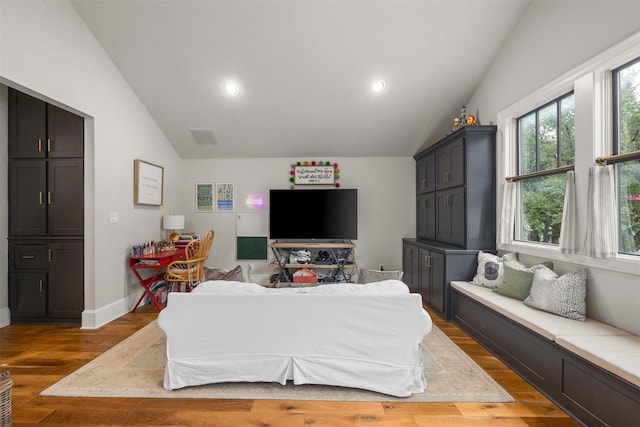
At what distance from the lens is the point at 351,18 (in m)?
3.40

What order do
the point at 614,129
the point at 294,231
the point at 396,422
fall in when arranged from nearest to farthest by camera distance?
the point at 396,422, the point at 614,129, the point at 294,231

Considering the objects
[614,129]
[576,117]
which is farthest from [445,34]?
[614,129]

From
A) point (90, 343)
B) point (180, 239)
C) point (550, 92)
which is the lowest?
point (90, 343)

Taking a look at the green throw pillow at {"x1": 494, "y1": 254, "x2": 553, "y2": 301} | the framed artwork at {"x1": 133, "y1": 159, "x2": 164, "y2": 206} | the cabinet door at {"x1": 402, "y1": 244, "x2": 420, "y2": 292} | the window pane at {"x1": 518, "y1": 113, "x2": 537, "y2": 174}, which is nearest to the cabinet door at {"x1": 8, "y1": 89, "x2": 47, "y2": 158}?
the framed artwork at {"x1": 133, "y1": 159, "x2": 164, "y2": 206}

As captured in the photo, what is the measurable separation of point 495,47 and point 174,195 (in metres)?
4.94

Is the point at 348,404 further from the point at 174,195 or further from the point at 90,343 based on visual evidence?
the point at 174,195

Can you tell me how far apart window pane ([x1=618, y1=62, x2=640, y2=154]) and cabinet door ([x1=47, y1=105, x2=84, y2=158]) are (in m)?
4.83

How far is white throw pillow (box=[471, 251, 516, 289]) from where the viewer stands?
3.25 meters

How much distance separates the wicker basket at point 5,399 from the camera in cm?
161

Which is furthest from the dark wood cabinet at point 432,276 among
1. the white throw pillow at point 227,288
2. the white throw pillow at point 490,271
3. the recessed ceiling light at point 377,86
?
the white throw pillow at point 227,288

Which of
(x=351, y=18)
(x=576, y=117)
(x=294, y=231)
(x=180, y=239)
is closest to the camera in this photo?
(x=576, y=117)

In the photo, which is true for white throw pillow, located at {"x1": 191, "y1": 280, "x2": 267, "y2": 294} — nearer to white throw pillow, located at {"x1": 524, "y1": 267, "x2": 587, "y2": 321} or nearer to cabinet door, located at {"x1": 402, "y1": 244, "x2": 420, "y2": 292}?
white throw pillow, located at {"x1": 524, "y1": 267, "x2": 587, "y2": 321}

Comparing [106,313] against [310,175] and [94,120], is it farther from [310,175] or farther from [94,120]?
[310,175]

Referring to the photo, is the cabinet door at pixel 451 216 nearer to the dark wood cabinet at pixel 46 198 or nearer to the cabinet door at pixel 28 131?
the dark wood cabinet at pixel 46 198
